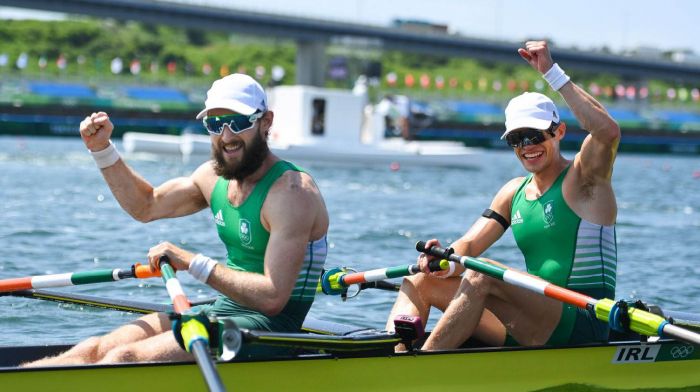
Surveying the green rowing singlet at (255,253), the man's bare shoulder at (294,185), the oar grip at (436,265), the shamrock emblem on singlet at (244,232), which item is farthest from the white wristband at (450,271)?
the shamrock emblem on singlet at (244,232)

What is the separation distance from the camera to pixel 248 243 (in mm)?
5754

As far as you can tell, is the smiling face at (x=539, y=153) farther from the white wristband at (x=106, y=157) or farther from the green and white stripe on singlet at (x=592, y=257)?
the white wristband at (x=106, y=157)

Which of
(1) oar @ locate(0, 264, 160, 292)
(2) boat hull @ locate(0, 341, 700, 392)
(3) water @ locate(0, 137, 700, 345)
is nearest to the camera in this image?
(2) boat hull @ locate(0, 341, 700, 392)

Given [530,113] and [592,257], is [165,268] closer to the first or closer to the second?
[530,113]

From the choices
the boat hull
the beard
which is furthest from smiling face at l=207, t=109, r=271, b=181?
the boat hull

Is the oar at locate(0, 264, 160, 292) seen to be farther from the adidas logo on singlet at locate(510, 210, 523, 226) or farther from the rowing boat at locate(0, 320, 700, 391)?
the adidas logo on singlet at locate(510, 210, 523, 226)

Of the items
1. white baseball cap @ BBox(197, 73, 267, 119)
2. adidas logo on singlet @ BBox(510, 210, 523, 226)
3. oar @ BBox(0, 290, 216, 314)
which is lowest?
oar @ BBox(0, 290, 216, 314)

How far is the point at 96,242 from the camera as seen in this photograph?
48.5ft

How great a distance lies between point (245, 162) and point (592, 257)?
2164 millimetres

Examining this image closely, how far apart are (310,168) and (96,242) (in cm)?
1856

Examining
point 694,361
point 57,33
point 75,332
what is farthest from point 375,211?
point 57,33

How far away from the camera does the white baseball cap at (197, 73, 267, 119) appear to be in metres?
5.69

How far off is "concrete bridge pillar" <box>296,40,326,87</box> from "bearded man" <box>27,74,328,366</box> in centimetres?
5624

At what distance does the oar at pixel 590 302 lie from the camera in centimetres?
595
